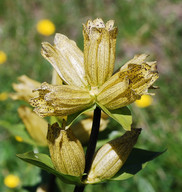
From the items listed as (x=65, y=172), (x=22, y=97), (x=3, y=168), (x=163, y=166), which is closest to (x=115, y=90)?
(x=65, y=172)

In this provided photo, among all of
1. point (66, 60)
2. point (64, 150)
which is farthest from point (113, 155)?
point (66, 60)

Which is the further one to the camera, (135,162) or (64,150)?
(135,162)

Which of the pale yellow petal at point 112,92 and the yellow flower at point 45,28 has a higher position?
the yellow flower at point 45,28

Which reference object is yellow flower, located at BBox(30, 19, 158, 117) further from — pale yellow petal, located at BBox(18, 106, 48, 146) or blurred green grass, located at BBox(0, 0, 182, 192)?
blurred green grass, located at BBox(0, 0, 182, 192)

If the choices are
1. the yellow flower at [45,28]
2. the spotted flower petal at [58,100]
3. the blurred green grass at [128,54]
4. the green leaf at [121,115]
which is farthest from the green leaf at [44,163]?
the yellow flower at [45,28]

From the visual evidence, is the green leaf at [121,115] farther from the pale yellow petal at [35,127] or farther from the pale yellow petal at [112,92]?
the pale yellow petal at [35,127]

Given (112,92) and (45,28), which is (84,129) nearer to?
(112,92)
